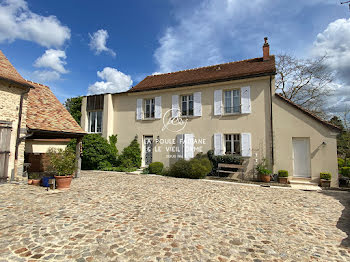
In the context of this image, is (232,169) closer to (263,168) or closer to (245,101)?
(263,168)

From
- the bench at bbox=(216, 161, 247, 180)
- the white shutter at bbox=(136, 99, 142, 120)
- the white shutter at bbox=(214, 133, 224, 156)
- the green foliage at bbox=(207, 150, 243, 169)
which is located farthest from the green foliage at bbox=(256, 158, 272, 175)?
the white shutter at bbox=(136, 99, 142, 120)

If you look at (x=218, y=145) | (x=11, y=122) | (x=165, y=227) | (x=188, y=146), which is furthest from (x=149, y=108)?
(x=165, y=227)

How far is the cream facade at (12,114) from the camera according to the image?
6484 mm

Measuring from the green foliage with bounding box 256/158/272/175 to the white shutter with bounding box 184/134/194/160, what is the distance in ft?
11.5

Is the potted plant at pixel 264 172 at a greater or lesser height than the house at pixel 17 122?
lesser

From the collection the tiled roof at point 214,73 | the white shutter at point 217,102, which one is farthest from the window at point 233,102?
the tiled roof at point 214,73

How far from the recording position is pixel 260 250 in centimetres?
284

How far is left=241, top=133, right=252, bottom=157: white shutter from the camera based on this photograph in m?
9.59

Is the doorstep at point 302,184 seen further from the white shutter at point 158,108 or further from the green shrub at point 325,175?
the white shutter at point 158,108

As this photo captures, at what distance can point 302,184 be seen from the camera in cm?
832

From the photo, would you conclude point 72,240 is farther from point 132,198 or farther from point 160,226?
point 132,198

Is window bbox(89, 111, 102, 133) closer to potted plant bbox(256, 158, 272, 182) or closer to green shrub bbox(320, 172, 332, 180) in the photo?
potted plant bbox(256, 158, 272, 182)

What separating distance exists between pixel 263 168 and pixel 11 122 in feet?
34.3

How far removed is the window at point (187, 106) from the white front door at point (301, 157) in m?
5.57
